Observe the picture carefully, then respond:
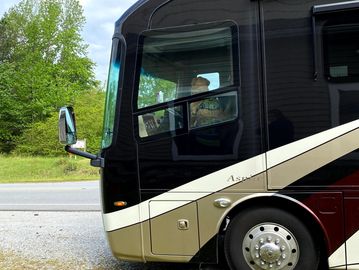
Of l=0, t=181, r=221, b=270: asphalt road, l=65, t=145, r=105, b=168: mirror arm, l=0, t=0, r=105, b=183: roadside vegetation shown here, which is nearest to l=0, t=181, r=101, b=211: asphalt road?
l=0, t=181, r=221, b=270: asphalt road

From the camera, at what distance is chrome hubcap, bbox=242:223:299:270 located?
4.18m

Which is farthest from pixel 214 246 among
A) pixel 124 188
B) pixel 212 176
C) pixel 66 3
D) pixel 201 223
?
pixel 66 3

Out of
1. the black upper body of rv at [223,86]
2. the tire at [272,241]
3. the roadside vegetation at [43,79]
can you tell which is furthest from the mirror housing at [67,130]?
the roadside vegetation at [43,79]

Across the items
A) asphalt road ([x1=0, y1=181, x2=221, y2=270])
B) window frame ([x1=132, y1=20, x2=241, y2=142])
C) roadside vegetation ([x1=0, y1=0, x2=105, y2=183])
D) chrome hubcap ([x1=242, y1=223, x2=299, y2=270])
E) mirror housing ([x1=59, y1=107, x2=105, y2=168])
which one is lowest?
asphalt road ([x1=0, y1=181, x2=221, y2=270])

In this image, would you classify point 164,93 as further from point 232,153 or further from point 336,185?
point 336,185

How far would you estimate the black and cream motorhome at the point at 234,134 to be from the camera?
13.3 feet

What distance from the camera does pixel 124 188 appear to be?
4.50 meters

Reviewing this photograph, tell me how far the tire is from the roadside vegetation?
37280 millimetres

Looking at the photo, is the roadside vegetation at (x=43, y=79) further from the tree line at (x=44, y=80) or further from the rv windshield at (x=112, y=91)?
the rv windshield at (x=112, y=91)

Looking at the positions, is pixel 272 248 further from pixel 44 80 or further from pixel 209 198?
pixel 44 80

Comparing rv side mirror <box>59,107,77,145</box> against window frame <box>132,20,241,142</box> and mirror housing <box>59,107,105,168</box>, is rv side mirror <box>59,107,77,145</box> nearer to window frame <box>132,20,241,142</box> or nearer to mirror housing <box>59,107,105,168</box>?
mirror housing <box>59,107,105,168</box>

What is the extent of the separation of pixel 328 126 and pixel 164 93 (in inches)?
61.2

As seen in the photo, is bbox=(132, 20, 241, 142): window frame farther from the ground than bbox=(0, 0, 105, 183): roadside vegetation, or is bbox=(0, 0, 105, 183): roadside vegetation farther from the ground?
bbox=(0, 0, 105, 183): roadside vegetation

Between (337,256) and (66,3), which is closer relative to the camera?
(337,256)
